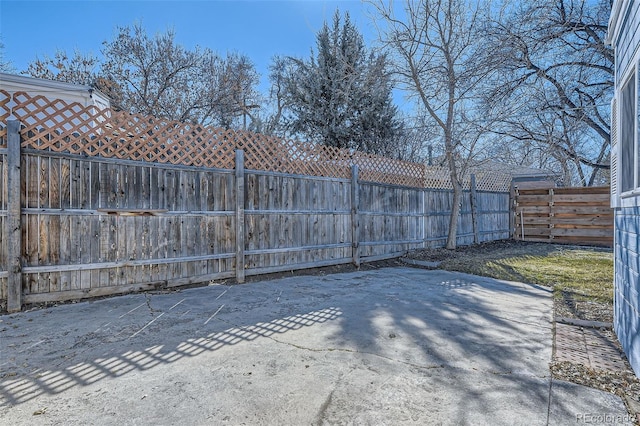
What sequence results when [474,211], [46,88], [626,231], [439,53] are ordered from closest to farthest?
[626,231]
[46,88]
[439,53]
[474,211]

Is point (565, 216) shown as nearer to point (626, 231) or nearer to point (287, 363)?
point (626, 231)

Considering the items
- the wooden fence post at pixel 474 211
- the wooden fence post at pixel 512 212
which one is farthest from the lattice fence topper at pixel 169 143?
the wooden fence post at pixel 512 212

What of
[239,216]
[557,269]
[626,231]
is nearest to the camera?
[626,231]

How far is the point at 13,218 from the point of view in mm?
3238

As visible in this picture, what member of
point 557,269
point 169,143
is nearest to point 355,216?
point 169,143

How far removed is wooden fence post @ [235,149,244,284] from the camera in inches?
185

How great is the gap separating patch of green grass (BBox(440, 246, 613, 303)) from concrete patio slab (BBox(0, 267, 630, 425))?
3.12 ft

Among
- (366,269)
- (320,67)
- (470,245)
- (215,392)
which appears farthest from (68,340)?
(320,67)

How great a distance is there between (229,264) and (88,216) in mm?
1764

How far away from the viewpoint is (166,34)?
12.6 metres

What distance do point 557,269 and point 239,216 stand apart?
5.31 meters

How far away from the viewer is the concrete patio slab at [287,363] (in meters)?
1.68

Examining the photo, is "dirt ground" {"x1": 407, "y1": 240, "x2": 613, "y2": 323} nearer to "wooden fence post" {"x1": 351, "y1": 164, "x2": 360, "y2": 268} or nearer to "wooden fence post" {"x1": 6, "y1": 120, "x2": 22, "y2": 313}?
"wooden fence post" {"x1": 351, "y1": 164, "x2": 360, "y2": 268}

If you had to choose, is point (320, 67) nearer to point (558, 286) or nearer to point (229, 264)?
point (229, 264)
